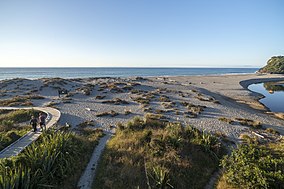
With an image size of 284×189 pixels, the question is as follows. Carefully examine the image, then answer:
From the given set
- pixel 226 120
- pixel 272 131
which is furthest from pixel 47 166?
pixel 272 131

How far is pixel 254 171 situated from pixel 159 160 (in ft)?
17.4

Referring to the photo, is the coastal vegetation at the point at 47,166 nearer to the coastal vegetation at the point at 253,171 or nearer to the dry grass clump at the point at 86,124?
the dry grass clump at the point at 86,124

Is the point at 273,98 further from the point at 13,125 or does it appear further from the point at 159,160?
the point at 13,125

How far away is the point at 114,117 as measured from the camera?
24.0m

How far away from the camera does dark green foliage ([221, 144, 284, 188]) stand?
9.05m

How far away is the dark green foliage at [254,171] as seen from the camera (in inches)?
356

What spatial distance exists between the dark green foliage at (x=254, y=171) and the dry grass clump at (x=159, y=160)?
75.1 inches

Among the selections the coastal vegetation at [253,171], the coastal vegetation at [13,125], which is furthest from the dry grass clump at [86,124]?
the coastal vegetation at [253,171]

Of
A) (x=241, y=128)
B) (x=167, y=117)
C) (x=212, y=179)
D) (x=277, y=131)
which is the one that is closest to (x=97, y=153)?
(x=212, y=179)

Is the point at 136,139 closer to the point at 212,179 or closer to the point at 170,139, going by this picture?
the point at 170,139

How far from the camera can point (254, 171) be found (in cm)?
953

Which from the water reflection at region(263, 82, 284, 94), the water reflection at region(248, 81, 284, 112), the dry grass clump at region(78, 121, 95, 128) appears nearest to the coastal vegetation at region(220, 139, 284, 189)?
the dry grass clump at region(78, 121, 95, 128)

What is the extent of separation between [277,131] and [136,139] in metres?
14.4

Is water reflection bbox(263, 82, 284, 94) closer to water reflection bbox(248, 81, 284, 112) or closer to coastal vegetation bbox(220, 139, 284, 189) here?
water reflection bbox(248, 81, 284, 112)
